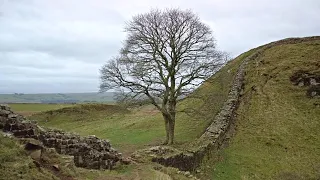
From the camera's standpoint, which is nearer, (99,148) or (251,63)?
(99,148)

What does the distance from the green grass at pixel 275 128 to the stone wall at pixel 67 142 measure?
352 inches

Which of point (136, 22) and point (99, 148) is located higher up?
point (136, 22)

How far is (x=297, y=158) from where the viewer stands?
25438mm

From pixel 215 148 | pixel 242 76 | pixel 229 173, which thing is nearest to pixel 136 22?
pixel 215 148

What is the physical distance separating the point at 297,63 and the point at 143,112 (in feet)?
73.5

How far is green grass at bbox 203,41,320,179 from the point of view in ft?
78.6

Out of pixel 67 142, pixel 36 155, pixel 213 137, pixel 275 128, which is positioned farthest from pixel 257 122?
pixel 36 155

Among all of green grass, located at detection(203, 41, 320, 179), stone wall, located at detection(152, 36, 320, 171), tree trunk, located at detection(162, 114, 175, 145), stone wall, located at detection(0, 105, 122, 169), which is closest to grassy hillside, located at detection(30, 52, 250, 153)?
tree trunk, located at detection(162, 114, 175, 145)

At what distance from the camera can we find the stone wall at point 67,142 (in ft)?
44.3

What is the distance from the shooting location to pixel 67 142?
1533 cm

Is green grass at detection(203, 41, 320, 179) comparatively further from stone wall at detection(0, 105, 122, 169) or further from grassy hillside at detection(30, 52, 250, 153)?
stone wall at detection(0, 105, 122, 169)

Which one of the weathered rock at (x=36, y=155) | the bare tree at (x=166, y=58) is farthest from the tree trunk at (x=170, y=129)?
the weathered rock at (x=36, y=155)

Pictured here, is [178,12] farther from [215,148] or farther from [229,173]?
[229,173]

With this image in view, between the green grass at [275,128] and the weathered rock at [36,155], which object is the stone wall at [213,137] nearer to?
the green grass at [275,128]
